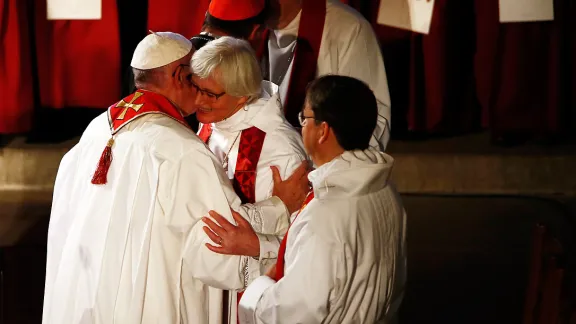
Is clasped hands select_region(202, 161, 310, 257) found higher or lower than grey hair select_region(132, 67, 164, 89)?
lower

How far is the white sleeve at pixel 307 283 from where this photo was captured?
231cm

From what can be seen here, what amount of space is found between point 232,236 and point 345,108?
0.64 m

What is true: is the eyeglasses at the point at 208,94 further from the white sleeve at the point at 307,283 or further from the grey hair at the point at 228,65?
the white sleeve at the point at 307,283

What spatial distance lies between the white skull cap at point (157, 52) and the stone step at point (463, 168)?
11.3 ft

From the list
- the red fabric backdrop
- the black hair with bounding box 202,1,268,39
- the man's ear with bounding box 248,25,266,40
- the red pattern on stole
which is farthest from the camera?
the red fabric backdrop

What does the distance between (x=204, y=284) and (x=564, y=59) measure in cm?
391

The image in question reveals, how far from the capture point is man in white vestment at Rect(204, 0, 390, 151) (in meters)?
3.92

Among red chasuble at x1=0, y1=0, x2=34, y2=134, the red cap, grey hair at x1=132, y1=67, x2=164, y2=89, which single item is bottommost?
red chasuble at x1=0, y1=0, x2=34, y2=134

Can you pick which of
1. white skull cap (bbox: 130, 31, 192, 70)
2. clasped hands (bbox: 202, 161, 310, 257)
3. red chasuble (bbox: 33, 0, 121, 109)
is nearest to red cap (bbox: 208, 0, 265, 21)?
white skull cap (bbox: 130, 31, 192, 70)

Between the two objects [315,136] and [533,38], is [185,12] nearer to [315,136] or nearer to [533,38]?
[533,38]

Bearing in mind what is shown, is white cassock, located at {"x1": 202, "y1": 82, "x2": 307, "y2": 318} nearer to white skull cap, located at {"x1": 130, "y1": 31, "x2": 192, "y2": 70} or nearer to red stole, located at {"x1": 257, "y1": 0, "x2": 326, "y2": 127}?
white skull cap, located at {"x1": 130, "y1": 31, "x2": 192, "y2": 70}

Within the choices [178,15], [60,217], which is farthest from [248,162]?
[178,15]

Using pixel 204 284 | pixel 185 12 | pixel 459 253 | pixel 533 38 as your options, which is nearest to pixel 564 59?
pixel 533 38

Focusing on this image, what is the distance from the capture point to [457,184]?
20.8ft
